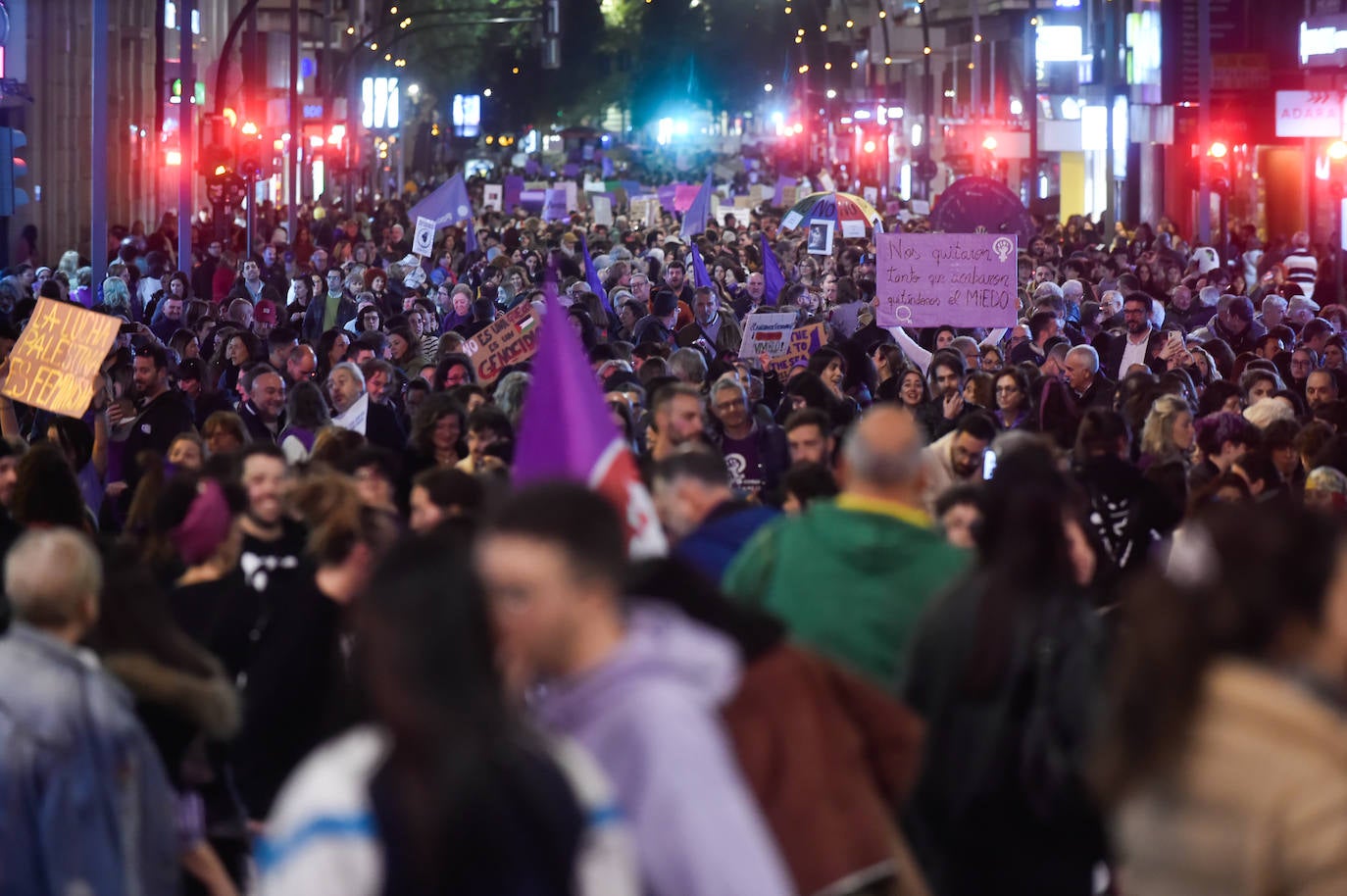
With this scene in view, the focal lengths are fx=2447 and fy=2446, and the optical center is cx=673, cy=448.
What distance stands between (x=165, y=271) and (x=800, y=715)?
24.6 meters

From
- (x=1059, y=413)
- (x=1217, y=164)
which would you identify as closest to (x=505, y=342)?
(x=1059, y=413)

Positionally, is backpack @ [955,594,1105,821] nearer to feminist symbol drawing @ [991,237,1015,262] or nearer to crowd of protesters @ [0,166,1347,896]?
crowd of protesters @ [0,166,1347,896]

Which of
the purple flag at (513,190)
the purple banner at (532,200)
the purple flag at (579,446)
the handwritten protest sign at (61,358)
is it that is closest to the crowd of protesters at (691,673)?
the purple flag at (579,446)

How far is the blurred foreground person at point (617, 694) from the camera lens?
3.88 m

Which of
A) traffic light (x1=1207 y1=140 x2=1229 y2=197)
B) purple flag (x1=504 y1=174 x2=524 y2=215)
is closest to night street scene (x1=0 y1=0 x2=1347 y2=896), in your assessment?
traffic light (x1=1207 y1=140 x2=1229 y2=197)

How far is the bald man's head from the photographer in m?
5.85

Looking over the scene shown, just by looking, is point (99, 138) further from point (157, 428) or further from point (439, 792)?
point (439, 792)

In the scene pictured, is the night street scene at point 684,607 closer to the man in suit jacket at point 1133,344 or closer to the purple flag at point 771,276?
the man in suit jacket at point 1133,344

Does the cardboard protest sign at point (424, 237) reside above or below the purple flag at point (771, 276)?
above

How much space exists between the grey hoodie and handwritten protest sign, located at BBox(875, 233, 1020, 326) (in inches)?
584

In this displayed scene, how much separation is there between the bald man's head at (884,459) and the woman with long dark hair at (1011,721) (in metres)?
0.40

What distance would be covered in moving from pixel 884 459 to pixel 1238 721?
2140mm

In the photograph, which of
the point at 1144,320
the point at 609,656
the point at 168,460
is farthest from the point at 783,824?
the point at 1144,320

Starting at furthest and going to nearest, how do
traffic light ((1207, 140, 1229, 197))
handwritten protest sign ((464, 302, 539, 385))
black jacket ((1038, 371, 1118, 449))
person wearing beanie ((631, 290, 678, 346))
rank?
traffic light ((1207, 140, 1229, 197)), person wearing beanie ((631, 290, 678, 346)), handwritten protest sign ((464, 302, 539, 385)), black jacket ((1038, 371, 1118, 449))
